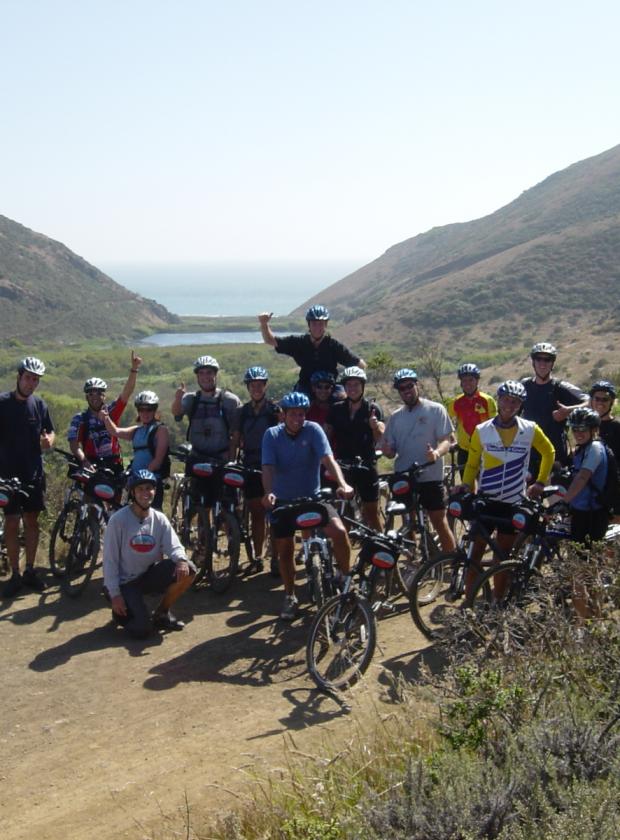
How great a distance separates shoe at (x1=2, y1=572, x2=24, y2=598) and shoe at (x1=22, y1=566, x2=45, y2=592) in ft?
0.23

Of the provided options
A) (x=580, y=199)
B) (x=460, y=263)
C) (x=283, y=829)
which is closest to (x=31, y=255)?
(x=460, y=263)

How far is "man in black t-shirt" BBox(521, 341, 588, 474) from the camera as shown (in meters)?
8.44

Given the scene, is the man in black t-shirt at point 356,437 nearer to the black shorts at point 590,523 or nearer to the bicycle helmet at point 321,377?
the bicycle helmet at point 321,377

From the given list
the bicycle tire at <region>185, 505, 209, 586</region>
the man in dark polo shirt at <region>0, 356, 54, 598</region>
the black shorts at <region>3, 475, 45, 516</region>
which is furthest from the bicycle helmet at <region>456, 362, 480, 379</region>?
the black shorts at <region>3, 475, 45, 516</region>

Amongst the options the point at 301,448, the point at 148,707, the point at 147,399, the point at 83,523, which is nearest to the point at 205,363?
the point at 147,399

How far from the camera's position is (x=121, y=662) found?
7.26 meters

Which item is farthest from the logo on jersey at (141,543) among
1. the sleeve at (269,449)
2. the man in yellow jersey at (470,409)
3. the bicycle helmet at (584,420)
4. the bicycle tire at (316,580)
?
the bicycle helmet at (584,420)

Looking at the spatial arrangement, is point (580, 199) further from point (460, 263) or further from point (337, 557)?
point (337, 557)

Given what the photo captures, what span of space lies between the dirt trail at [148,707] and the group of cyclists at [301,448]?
17.5 inches

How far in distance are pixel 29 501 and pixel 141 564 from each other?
1.69 meters

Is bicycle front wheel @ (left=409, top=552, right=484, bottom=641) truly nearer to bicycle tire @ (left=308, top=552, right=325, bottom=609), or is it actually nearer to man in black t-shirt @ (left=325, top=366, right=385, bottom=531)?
bicycle tire @ (left=308, top=552, right=325, bottom=609)

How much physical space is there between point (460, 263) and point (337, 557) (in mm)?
92497

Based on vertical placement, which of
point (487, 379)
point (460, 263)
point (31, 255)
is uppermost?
point (31, 255)

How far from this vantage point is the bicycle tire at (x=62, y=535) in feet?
30.4
